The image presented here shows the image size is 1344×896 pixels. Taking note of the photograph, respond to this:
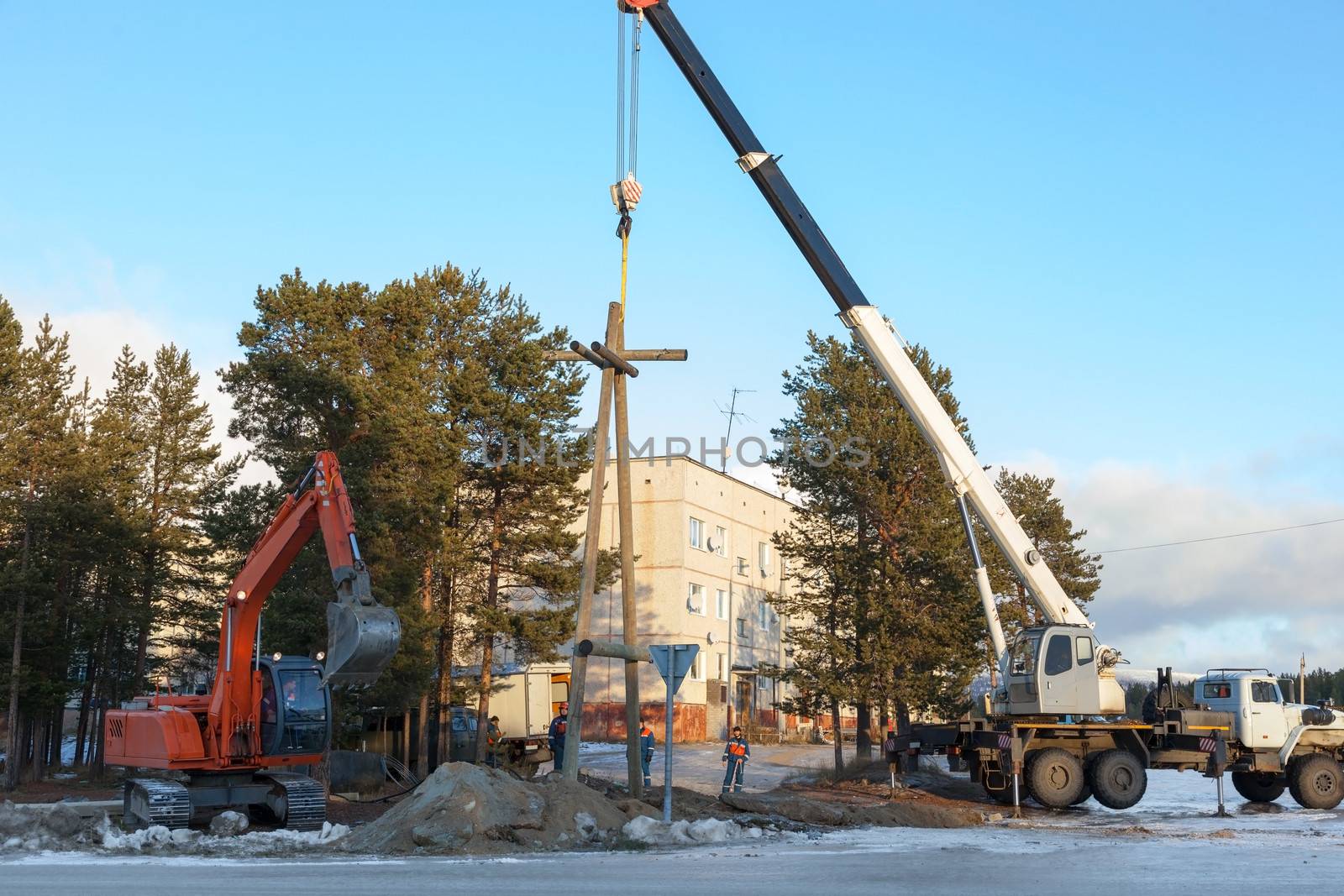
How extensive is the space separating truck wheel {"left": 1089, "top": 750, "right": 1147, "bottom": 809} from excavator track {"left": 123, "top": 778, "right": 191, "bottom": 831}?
1653cm

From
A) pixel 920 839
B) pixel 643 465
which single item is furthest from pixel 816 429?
pixel 643 465

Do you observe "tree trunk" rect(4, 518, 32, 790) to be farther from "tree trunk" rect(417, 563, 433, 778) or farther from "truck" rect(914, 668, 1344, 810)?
"truck" rect(914, 668, 1344, 810)

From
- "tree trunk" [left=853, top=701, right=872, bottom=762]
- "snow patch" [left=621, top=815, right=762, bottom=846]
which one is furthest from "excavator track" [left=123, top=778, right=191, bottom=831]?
"tree trunk" [left=853, top=701, right=872, bottom=762]

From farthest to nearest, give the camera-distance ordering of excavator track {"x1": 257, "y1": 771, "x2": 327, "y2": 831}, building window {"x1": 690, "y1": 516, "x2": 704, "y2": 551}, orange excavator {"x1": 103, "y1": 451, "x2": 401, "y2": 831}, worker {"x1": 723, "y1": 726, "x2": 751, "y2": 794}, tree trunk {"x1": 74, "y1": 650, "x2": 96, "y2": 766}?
1. building window {"x1": 690, "y1": 516, "x2": 704, "y2": 551}
2. tree trunk {"x1": 74, "y1": 650, "x2": 96, "y2": 766}
3. worker {"x1": 723, "y1": 726, "x2": 751, "y2": 794}
4. excavator track {"x1": 257, "y1": 771, "x2": 327, "y2": 831}
5. orange excavator {"x1": 103, "y1": 451, "x2": 401, "y2": 831}

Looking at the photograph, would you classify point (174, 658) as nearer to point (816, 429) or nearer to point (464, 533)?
point (464, 533)

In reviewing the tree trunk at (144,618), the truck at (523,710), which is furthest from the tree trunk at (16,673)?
the truck at (523,710)

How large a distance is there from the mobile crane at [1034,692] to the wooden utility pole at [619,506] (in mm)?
5496

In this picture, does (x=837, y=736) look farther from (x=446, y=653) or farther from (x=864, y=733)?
(x=446, y=653)

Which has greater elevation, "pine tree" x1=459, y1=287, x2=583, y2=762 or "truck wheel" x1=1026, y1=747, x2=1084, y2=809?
"pine tree" x1=459, y1=287, x2=583, y2=762

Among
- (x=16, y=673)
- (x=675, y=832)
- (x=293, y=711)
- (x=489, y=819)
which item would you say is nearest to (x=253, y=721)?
(x=293, y=711)

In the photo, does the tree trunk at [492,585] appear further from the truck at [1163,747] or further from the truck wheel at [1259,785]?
the truck wheel at [1259,785]

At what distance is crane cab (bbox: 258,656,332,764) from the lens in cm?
1925

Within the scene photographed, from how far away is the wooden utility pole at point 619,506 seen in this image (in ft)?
63.6

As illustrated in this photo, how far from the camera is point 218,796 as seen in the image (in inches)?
758
